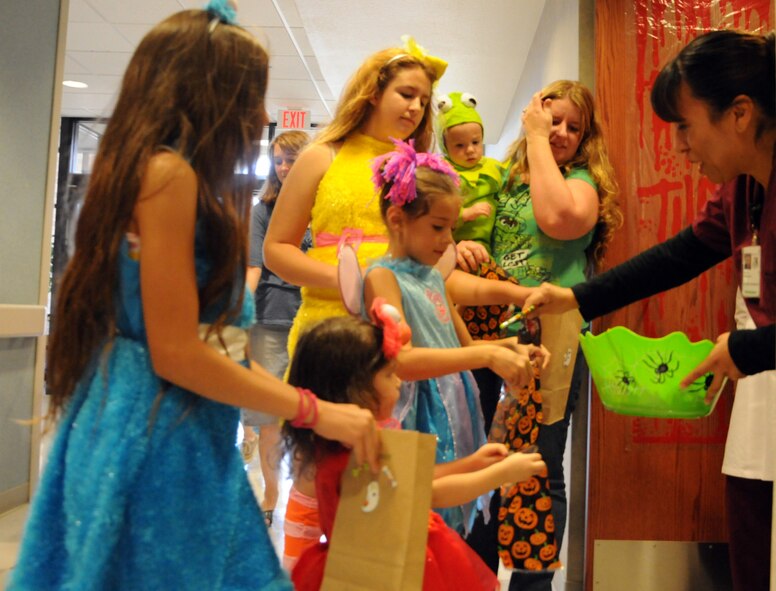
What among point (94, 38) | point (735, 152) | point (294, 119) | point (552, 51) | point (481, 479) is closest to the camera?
point (481, 479)

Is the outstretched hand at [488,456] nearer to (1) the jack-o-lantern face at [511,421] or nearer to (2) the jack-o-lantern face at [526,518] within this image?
(1) the jack-o-lantern face at [511,421]

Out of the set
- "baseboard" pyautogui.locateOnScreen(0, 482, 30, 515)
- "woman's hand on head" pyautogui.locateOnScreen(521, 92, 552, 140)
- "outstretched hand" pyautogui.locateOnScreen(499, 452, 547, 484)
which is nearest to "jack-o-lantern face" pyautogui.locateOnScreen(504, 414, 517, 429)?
"outstretched hand" pyautogui.locateOnScreen(499, 452, 547, 484)

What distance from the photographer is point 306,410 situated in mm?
1171

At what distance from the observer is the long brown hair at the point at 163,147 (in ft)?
3.70

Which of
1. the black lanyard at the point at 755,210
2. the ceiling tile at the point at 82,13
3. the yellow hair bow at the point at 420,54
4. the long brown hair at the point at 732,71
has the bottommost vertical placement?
the black lanyard at the point at 755,210

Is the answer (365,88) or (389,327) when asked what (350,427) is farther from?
(365,88)

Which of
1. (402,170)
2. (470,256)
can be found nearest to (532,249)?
(470,256)

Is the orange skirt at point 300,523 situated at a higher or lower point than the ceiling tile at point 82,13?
lower

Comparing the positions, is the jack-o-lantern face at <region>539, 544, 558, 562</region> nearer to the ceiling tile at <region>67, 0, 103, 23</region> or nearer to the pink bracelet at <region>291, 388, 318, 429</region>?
the pink bracelet at <region>291, 388, 318, 429</region>

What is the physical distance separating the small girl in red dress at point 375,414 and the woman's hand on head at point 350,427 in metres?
0.19

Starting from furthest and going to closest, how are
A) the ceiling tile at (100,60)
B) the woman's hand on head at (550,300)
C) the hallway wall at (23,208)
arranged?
the ceiling tile at (100,60) → the hallway wall at (23,208) → the woman's hand on head at (550,300)

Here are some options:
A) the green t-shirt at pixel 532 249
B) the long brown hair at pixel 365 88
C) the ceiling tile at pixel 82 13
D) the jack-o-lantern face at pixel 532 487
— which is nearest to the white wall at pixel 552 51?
the green t-shirt at pixel 532 249

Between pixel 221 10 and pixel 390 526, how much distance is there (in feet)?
2.72

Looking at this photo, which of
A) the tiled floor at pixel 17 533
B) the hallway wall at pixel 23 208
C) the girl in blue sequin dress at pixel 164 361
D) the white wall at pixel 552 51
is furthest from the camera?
the hallway wall at pixel 23 208
